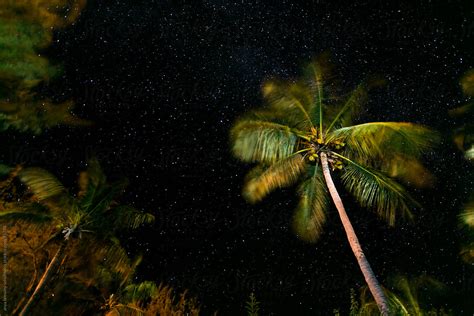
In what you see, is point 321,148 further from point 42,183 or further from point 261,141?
point 42,183

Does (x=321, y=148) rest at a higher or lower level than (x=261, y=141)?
higher

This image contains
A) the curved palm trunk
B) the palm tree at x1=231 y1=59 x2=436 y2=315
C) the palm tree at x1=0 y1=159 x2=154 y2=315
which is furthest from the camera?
the palm tree at x1=0 y1=159 x2=154 y2=315

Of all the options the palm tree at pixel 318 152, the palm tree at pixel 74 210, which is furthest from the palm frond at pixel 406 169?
the palm tree at pixel 74 210

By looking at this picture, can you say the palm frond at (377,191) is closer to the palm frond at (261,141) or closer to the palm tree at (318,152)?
the palm tree at (318,152)

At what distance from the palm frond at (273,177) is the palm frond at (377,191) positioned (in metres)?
1.34

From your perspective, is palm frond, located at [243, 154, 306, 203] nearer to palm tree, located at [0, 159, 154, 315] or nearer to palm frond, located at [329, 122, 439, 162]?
palm frond, located at [329, 122, 439, 162]

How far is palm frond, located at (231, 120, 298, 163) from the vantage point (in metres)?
11.8

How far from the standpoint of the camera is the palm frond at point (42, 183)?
1234 centimetres

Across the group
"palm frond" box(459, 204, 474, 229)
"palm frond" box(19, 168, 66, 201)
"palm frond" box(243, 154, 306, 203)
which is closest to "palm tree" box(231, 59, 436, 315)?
"palm frond" box(243, 154, 306, 203)

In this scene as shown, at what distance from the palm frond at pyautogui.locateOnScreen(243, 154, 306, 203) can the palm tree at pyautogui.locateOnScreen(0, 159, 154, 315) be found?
169 inches

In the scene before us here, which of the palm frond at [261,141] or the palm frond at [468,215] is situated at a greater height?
the palm frond at [261,141]

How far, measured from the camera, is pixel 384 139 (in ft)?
34.3

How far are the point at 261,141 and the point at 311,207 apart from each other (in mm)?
2444

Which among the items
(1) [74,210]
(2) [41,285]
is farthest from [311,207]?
(2) [41,285]
